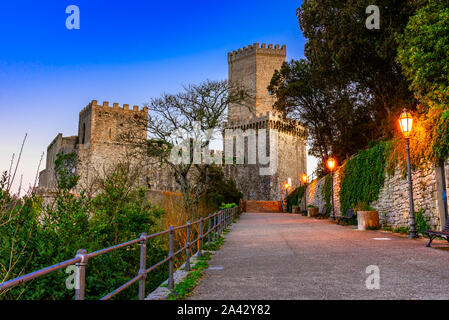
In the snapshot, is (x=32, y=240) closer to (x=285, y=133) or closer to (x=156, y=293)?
(x=156, y=293)

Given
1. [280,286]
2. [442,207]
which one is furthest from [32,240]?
[442,207]

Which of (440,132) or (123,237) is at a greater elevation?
(440,132)

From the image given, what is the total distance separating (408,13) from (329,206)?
1187 cm

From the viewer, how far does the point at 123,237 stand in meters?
7.11

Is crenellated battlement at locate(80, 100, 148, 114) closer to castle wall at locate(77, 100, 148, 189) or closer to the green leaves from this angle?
castle wall at locate(77, 100, 148, 189)

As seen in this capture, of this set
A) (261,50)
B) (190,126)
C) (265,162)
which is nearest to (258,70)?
(261,50)

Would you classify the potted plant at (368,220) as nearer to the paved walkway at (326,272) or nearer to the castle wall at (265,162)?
the paved walkway at (326,272)

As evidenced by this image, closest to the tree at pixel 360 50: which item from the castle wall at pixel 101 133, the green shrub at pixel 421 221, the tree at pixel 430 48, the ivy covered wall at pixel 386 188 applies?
the tree at pixel 430 48

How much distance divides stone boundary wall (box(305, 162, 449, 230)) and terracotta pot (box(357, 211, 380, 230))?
14.9 inches

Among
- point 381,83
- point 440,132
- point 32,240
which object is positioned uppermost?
point 381,83

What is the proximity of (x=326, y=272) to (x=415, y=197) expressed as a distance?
6.96 m

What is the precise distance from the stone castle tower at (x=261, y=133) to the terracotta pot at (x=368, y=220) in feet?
124

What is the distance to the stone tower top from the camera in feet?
173

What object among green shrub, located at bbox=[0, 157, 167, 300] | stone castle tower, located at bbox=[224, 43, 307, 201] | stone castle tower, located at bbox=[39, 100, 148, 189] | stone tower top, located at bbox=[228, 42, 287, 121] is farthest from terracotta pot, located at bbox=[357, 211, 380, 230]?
stone tower top, located at bbox=[228, 42, 287, 121]
